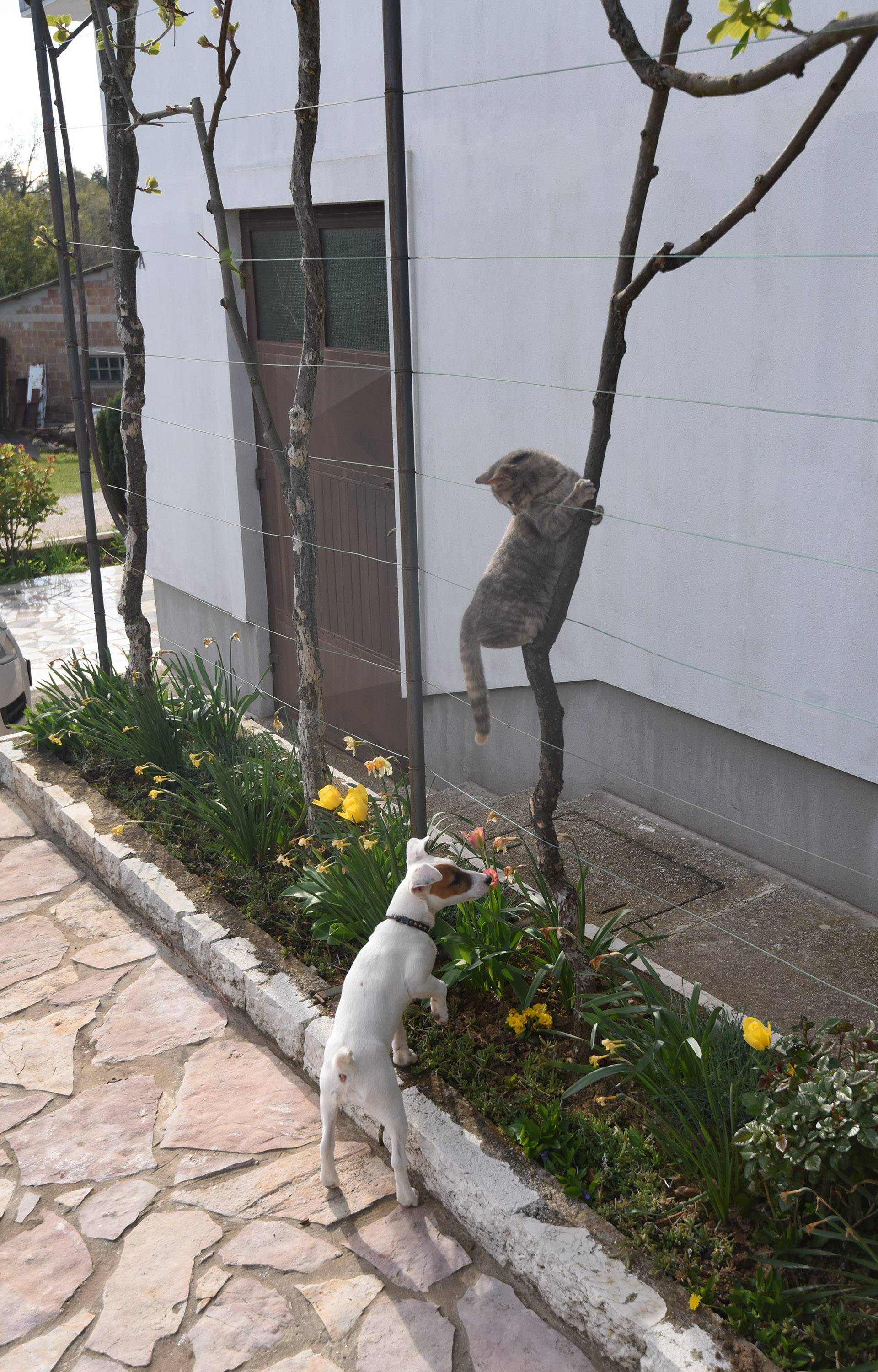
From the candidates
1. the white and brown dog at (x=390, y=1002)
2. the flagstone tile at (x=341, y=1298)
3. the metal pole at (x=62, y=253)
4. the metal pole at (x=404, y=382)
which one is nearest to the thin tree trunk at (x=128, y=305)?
the metal pole at (x=62, y=253)

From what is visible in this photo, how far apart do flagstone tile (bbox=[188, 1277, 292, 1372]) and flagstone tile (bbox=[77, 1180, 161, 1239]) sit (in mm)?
355

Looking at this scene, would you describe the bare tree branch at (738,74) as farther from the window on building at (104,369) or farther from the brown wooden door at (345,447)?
the window on building at (104,369)

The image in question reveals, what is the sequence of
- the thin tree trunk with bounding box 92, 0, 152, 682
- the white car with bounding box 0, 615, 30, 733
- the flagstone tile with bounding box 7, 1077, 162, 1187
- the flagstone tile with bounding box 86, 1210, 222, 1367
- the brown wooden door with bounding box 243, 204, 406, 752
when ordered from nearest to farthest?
the flagstone tile with bounding box 86, 1210, 222, 1367
the flagstone tile with bounding box 7, 1077, 162, 1187
the thin tree trunk with bounding box 92, 0, 152, 682
the brown wooden door with bounding box 243, 204, 406, 752
the white car with bounding box 0, 615, 30, 733

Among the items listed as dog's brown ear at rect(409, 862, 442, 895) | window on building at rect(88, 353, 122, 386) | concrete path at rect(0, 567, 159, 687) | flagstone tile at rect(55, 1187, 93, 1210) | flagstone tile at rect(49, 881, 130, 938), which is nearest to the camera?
dog's brown ear at rect(409, 862, 442, 895)

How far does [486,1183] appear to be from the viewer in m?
2.50

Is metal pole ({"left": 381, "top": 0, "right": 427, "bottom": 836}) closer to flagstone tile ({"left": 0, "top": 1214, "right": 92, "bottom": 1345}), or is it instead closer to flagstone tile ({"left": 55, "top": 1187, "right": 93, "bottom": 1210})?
flagstone tile ({"left": 55, "top": 1187, "right": 93, "bottom": 1210})

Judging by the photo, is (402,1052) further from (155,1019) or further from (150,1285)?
(155,1019)

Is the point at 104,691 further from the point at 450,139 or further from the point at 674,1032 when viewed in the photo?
the point at 674,1032

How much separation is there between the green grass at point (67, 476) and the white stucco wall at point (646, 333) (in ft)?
32.2

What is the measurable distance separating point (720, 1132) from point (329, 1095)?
0.88 meters

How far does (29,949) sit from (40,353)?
20.8 m

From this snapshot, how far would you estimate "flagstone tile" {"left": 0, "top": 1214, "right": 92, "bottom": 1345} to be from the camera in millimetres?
2445

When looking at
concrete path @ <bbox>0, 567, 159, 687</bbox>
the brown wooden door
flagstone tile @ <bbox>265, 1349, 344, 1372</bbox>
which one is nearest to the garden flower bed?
flagstone tile @ <bbox>265, 1349, 344, 1372</bbox>

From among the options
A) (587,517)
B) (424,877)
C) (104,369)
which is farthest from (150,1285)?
(104,369)
